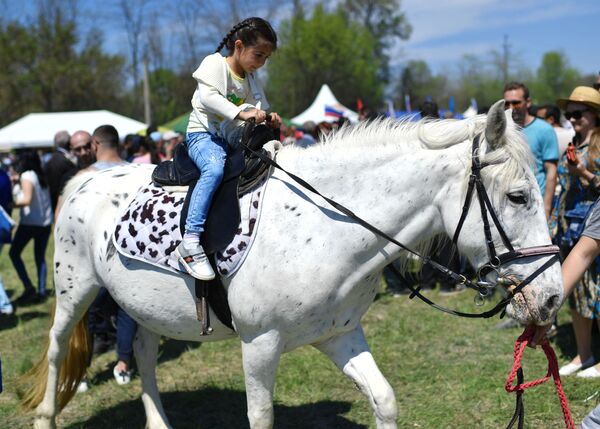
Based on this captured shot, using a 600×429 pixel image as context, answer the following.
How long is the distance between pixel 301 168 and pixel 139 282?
1178 millimetres

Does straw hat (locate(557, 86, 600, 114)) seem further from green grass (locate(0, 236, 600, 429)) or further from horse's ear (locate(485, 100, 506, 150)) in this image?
horse's ear (locate(485, 100, 506, 150))

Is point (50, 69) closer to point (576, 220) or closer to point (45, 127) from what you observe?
point (45, 127)

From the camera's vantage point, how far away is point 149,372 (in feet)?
13.6


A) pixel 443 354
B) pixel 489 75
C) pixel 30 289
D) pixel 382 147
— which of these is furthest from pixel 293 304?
pixel 489 75

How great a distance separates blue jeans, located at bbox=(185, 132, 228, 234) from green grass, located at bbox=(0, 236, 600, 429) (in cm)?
193

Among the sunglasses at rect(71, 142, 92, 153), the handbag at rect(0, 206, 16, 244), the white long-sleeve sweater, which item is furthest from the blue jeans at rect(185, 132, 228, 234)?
the handbag at rect(0, 206, 16, 244)

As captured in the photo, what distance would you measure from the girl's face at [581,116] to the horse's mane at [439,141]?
8.53ft

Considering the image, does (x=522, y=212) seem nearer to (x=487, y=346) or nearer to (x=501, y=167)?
(x=501, y=167)

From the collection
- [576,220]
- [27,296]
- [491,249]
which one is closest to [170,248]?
[491,249]

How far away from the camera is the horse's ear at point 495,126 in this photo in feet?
8.14

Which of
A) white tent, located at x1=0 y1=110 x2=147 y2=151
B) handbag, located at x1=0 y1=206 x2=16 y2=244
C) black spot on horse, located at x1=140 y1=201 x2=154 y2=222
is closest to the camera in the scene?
black spot on horse, located at x1=140 y1=201 x2=154 y2=222

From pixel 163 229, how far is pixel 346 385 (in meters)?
2.35

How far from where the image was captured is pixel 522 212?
2.58m

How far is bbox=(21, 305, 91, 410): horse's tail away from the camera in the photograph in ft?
13.9
